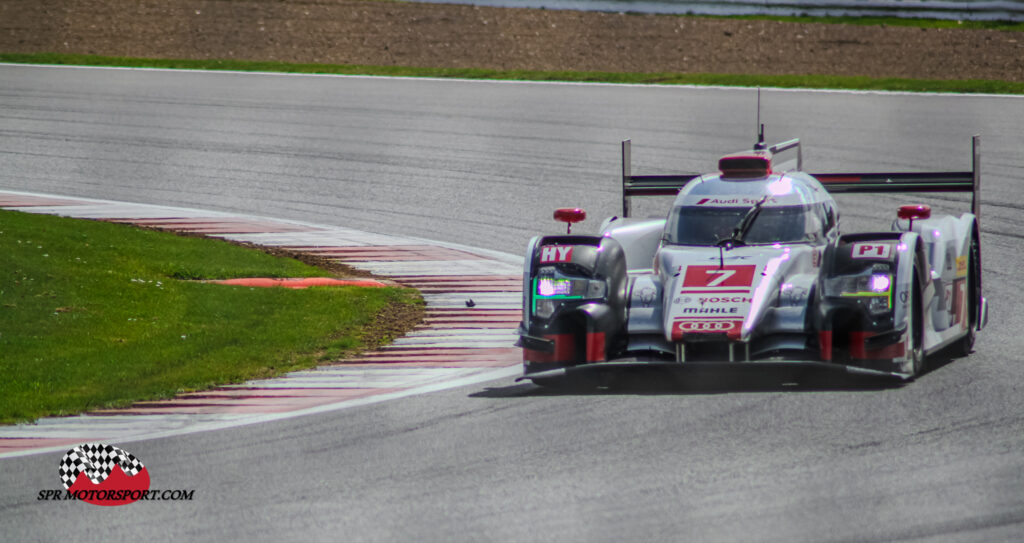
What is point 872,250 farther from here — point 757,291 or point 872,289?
point 757,291

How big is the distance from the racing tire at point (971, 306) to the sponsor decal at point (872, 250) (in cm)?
135

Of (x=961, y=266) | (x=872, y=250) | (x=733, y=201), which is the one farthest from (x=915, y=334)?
(x=733, y=201)

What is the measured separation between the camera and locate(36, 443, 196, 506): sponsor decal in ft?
25.2

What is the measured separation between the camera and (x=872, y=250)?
399 inches

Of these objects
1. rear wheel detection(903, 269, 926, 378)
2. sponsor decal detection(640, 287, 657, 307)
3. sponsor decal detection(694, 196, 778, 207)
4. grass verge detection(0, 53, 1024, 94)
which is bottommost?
rear wheel detection(903, 269, 926, 378)

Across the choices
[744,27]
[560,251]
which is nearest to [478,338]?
[560,251]

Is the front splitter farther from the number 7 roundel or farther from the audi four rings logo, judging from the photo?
the number 7 roundel

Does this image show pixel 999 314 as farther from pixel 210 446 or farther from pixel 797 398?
pixel 210 446

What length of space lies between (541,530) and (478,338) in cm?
577

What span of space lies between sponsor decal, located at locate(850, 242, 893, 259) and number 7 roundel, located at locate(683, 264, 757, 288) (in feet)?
2.39

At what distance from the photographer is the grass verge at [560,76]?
31.0 meters

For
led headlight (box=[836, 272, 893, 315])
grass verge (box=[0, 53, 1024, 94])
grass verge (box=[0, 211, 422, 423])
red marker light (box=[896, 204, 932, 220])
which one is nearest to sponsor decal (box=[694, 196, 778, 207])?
red marker light (box=[896, 204, 932, 220])

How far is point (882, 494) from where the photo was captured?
7312mm

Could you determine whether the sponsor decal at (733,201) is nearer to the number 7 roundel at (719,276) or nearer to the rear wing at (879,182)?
the rear wing at (879,182)
